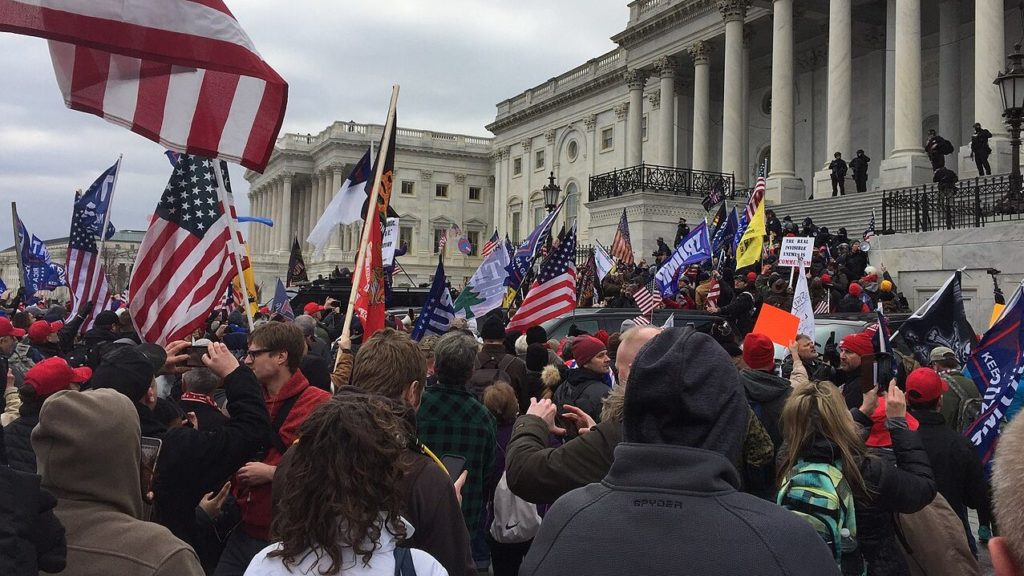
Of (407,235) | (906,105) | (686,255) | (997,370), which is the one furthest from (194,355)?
(407,235)

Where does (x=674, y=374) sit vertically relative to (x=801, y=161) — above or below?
below

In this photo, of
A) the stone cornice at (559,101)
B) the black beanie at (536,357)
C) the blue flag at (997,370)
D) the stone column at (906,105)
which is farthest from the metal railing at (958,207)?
the stone cornice at (559,101)

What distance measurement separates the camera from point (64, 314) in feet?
47.4

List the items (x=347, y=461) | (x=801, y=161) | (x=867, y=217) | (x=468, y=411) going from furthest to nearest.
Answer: (x=801, y=161)
(x=867, y=217)
(x=468, y=411)
(x=347, y=461)

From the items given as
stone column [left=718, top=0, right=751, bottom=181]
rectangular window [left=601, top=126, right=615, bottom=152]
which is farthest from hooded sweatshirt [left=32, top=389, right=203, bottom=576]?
rectangular window [left=601, top=126, right=615, bottom=152]

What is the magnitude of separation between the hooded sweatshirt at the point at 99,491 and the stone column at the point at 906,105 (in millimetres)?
24890

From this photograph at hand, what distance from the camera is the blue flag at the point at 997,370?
5484 millimetres

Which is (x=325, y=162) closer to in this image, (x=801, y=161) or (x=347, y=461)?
(x=801, y=161)

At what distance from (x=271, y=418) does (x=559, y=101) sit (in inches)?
2016

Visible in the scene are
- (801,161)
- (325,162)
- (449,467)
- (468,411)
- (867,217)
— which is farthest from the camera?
(325,162)

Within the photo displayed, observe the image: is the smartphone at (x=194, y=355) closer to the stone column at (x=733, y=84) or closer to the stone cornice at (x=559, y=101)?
the stone column at (x=733, y=84)

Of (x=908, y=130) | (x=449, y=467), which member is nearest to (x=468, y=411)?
(x=449, y=467)

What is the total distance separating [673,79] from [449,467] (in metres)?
37.2

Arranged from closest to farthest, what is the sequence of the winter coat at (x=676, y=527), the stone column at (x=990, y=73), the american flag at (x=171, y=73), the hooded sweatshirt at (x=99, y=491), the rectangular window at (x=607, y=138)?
1. the winter coat at (x=676, y=527)
2. the hooded sweatshirt at (x=99, y=491)
3. the american flag at (x=171, y=73)
4. the stone column at (x=990, y=73)
5. the rectangular window at (x=607, y=138)
